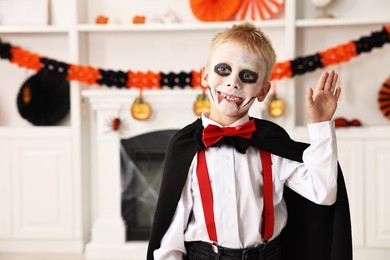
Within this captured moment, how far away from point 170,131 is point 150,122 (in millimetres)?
149

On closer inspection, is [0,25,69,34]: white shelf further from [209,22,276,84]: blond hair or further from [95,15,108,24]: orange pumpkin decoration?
[209,22,276,84]: blond hair

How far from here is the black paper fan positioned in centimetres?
411

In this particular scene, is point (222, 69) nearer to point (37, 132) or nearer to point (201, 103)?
point (201, 103)

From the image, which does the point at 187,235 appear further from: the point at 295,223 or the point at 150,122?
the point at 150,122

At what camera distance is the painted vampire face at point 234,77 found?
1.77 m

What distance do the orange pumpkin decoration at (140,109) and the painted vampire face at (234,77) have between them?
214cm

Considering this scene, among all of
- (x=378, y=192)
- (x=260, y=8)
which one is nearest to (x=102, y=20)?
(x=260, y=8)

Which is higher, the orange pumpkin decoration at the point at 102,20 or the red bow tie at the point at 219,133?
the orange pumpkin decoration at the point at 102,20

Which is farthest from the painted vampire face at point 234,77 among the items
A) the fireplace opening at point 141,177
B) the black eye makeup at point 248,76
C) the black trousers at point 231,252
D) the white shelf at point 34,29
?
the white shelf at point 34,29

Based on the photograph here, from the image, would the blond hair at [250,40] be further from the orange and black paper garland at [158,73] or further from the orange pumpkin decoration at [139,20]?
the orange pumpkin decoration at [139,20]

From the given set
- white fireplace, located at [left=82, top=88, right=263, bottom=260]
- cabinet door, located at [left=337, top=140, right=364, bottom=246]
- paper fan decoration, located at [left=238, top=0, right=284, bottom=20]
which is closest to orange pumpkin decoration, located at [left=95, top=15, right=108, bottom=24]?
white fireplace, located at [left=82, top=88, right=263, bottom=260]

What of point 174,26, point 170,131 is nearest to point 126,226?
point 170,131

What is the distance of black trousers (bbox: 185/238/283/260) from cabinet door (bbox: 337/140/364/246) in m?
2.11

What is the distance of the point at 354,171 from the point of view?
3.88m
